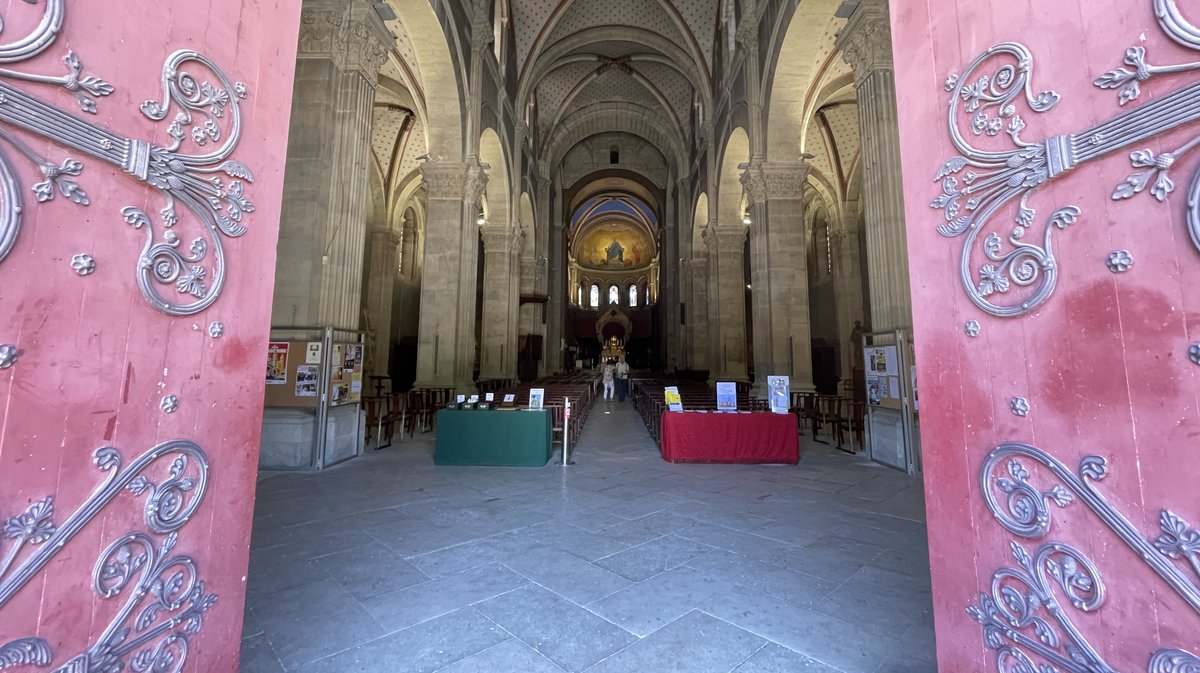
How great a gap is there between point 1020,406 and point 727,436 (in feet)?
18.1

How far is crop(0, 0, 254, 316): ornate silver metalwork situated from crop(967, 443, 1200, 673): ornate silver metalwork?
2.54m

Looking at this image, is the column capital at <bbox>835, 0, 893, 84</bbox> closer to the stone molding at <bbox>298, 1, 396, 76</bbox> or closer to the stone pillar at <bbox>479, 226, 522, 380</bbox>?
the stone molding at <bbox>298, 1, 396, 76</bbox>

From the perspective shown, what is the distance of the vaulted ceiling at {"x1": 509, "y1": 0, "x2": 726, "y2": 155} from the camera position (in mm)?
16297

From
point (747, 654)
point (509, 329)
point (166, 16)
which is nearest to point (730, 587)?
point (747, 654)

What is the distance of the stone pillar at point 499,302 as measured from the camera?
54.2ft

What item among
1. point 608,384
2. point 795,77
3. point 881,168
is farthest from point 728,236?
point 881,168

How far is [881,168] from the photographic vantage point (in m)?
6.81

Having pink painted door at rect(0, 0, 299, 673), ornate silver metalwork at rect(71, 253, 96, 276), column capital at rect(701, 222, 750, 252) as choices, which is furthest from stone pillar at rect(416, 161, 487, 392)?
ornate silver metalwork at rect(71, 253, 96, 276)

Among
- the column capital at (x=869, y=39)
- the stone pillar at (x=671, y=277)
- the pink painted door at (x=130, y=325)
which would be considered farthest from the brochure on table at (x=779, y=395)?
the stone pillar at (x=671, y=277)

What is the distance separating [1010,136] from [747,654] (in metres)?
2.28

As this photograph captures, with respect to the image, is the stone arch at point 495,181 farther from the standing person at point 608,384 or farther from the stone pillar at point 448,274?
the standing person at point 608,384

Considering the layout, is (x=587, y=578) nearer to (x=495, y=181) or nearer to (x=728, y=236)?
(x=495, y=181)

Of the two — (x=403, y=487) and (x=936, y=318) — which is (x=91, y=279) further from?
(x=403, y=487)

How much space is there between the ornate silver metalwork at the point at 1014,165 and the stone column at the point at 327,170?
7213mm
